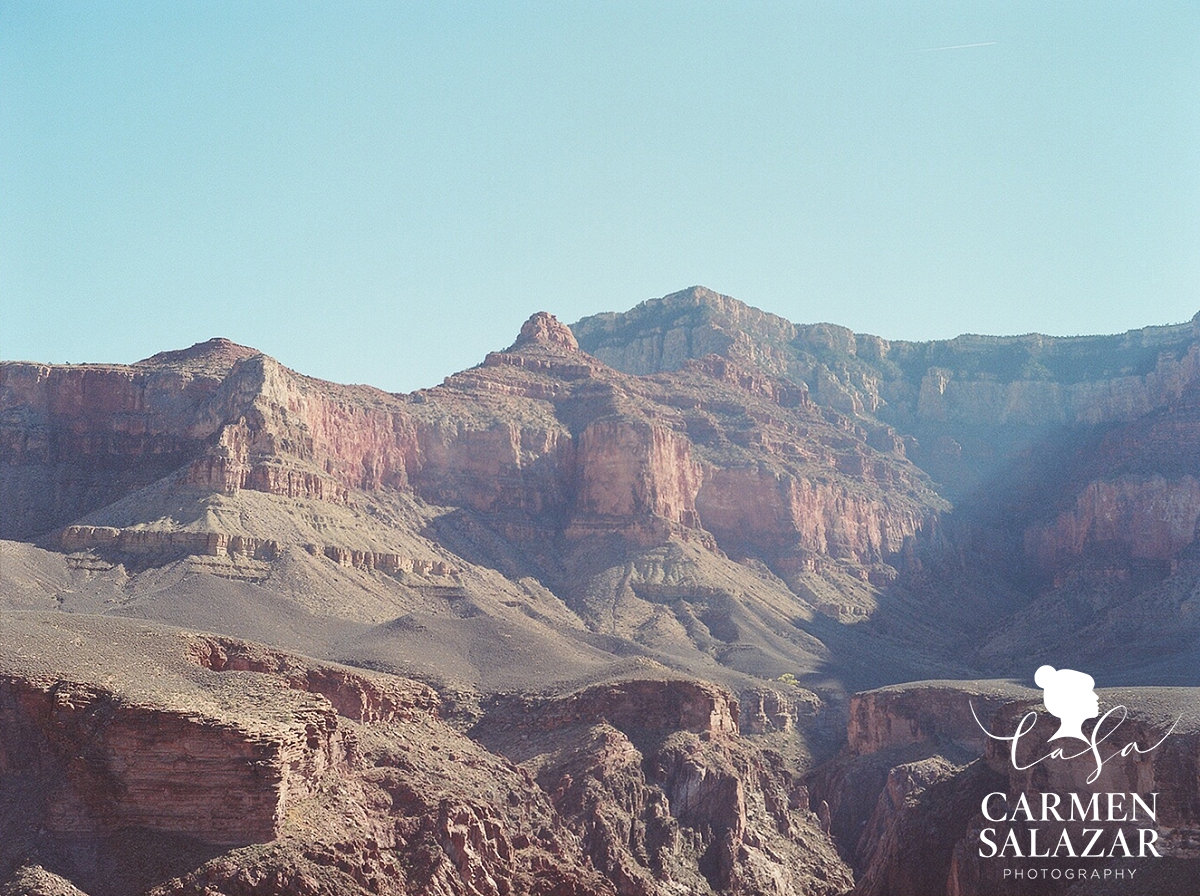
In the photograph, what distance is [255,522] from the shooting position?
15562 cm

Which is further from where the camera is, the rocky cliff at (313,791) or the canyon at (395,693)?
the canyon at (395,693)

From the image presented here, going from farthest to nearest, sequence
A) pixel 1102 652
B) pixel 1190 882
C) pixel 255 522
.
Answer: pixel 1102 652, pixel 255 522, pixel 1190 882

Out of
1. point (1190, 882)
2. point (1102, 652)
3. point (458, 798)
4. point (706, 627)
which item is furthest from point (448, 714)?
point (1102, 652)

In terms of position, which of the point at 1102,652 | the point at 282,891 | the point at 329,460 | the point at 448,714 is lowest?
the point at 282,891

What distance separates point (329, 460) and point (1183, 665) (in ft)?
276

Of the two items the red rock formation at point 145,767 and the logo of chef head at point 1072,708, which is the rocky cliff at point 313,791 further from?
the logo of chef head at point 1072,708

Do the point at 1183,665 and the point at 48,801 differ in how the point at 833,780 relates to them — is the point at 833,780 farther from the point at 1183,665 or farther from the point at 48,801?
the point at 48,801
